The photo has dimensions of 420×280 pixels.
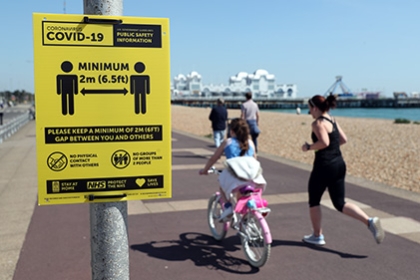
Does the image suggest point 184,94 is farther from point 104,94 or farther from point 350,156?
point 104,94

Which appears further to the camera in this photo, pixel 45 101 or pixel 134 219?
pixel 134 219

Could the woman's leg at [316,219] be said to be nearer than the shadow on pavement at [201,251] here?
No

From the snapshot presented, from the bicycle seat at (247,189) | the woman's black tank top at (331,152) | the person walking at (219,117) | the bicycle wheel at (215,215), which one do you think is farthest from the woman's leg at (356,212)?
the person walking at (219,117)

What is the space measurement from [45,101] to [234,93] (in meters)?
187

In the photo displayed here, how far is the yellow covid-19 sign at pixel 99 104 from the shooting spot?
6.73 feet

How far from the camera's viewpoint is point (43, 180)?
7.00 ft

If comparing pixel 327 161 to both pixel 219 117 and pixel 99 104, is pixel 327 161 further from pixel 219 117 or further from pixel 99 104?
pixel 219 117

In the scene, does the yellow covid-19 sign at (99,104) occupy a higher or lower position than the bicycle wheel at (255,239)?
higher

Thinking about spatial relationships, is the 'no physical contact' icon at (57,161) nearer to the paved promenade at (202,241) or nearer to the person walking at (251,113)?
the paved promenade at (202,241)

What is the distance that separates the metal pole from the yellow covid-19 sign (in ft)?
0.16

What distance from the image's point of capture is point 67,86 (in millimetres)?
2064

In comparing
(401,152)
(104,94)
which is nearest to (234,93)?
(401,152)

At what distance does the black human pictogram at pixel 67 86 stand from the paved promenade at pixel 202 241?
2818 mm

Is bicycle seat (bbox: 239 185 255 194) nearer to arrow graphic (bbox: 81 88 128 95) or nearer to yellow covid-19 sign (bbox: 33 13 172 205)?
yellow covid-19 sign (bbox: 33 13 172 205)
